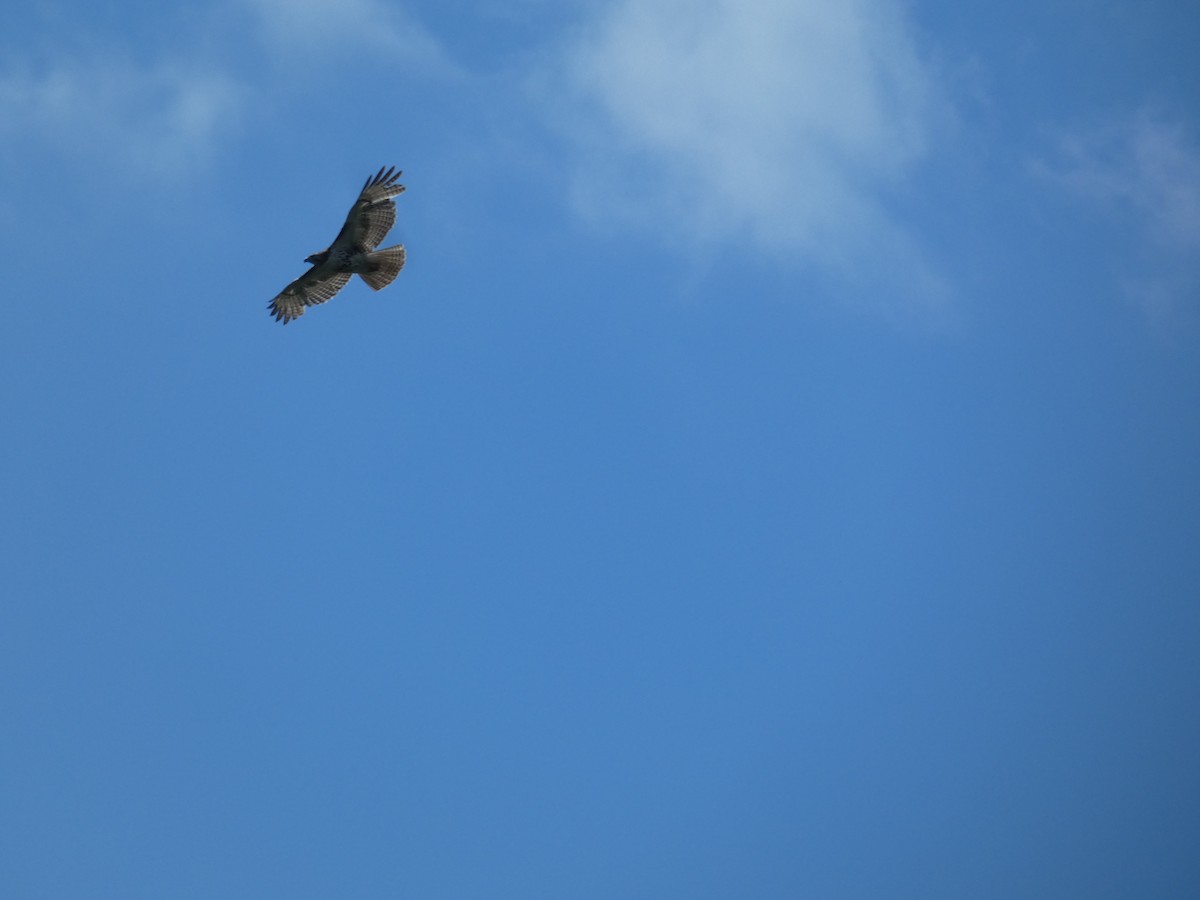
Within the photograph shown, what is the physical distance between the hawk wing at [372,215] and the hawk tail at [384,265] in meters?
0.27

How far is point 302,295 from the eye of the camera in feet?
124

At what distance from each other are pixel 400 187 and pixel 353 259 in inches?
101

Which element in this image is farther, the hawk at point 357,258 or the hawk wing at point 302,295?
the hawk wing at point 302,295

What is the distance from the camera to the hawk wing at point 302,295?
1471 inches

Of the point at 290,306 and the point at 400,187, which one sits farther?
the point at 290,306

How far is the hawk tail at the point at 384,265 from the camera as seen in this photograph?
3562 centimetres

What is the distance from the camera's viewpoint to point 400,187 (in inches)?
1357

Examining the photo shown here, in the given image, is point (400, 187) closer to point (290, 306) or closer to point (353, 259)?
point (353, 259)

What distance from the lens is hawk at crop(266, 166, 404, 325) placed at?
3447 centimetres

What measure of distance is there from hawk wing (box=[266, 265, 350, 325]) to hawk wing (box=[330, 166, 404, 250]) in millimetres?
1673

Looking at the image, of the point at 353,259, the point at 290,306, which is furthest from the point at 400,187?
the point at 290,306

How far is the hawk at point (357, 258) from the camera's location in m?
34.5

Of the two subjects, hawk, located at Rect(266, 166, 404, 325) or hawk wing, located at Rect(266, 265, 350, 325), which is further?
hawk wing, located at Rect(266, 265, 350, 325)

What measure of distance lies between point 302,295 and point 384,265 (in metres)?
3.06
